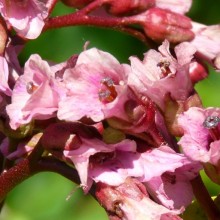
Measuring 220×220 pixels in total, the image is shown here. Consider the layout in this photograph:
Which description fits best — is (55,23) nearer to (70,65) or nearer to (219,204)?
(70,65)

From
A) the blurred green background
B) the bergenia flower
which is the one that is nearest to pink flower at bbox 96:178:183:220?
the bergenia flower

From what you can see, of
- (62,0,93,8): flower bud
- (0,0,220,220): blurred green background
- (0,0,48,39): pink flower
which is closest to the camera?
(0,0,48,39): pink flower

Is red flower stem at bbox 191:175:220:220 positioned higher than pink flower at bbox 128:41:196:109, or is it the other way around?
pink flower at bbox 128:41:196:109

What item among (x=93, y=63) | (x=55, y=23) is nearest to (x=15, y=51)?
(x=55, y=23)

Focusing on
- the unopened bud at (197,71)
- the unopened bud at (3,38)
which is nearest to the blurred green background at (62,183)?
the unopened bud at (197,71)

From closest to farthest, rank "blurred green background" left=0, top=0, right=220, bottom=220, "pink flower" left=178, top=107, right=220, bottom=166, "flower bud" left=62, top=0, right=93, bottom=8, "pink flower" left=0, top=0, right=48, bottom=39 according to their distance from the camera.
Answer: "pink flower" left=178, top=107, right=220, bottom=166 → "pink flower" left=0, top=0, right=48, bottom=39 → "flower bud" left=62, top=0, right=93, bottom=8 → "blurred green background" left=0, top=0, right=220, bottom=220

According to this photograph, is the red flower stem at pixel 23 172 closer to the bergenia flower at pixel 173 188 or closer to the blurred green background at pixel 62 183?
the bergenia flower at pixel 173 188

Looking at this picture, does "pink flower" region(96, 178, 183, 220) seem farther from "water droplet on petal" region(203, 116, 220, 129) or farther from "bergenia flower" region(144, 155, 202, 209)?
"water droplet on petal" region(203, 116, 220, 129)
